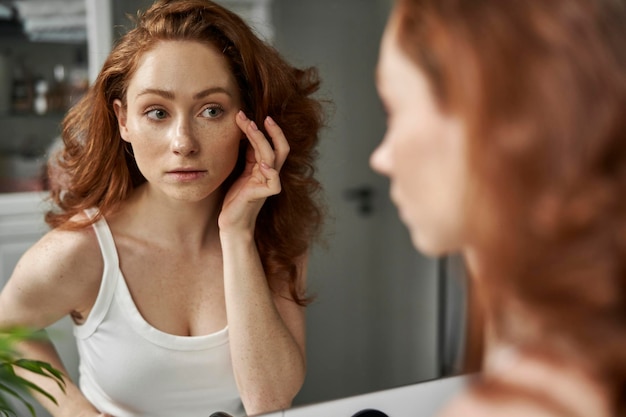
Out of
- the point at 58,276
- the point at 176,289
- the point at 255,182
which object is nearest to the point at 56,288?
the point at 58,276

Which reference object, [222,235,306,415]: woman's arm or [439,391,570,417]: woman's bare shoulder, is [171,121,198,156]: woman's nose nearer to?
[222,235,306,415]: woman's arm

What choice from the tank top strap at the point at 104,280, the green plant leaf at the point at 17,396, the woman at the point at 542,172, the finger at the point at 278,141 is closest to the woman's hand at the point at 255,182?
the finger at the point at 278,141

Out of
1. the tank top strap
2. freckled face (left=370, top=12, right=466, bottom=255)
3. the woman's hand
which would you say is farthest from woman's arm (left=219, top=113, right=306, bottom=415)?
freckled face (left=370, top=12, right=466, bottom=255)

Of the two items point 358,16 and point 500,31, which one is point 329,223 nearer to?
point 358,16

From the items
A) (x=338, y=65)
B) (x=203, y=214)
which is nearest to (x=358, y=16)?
(x=338, y=65)

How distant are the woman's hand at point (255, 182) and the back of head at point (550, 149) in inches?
14.1

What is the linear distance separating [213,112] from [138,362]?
0.26 m

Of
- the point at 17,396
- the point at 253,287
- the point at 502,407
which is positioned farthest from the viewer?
the point at 253,287

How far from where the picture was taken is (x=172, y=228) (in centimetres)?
73

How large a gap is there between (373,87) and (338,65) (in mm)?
55

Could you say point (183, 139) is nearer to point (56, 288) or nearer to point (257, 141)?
point (257, 141)

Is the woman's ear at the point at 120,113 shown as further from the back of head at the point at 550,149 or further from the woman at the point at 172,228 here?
the back of head at the point at 550,149

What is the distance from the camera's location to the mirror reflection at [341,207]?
69 centimetres

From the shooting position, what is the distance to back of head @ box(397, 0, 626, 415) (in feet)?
1.26
